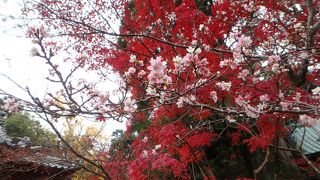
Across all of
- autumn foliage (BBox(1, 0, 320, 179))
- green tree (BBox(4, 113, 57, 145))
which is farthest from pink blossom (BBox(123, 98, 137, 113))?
green tree (BBox(4, 113, 57, 145))

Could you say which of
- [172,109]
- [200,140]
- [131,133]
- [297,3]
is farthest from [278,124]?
[131,133]

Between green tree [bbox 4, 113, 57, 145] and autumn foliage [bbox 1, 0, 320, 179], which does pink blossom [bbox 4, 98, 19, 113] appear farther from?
green tree [bbox 4, 113, 57, 145]

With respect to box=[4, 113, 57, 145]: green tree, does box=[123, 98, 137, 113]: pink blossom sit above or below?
below

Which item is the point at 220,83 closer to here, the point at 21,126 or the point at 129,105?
the point at 129,105

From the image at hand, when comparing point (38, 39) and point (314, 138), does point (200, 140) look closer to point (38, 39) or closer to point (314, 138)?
point (38, 39)

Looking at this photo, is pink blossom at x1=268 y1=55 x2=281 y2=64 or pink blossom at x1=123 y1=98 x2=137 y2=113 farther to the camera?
pink blossom at x1=268 y1=55 x2=281 y2=64

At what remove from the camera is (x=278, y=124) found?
23.0ft

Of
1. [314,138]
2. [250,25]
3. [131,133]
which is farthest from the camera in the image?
[131,133]

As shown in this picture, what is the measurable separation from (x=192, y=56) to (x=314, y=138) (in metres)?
12.6

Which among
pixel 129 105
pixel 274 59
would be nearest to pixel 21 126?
pixel 129 105

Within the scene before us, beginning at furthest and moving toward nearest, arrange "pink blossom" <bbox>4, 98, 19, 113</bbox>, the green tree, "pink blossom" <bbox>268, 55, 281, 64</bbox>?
the green tree, "pink blossom" <bbox>268, 55, 281, 64</bbox>, "pink blossom" <bbox>4, 98, 19, 113</bbox>

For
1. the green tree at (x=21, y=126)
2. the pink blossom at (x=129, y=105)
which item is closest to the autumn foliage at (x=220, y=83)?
the pink blossom at (x=129, y=105)

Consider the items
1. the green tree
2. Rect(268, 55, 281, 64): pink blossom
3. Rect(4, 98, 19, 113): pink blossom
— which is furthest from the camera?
the green tree

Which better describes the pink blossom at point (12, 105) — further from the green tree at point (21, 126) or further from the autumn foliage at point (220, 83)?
the green tree at point (21, 126)
